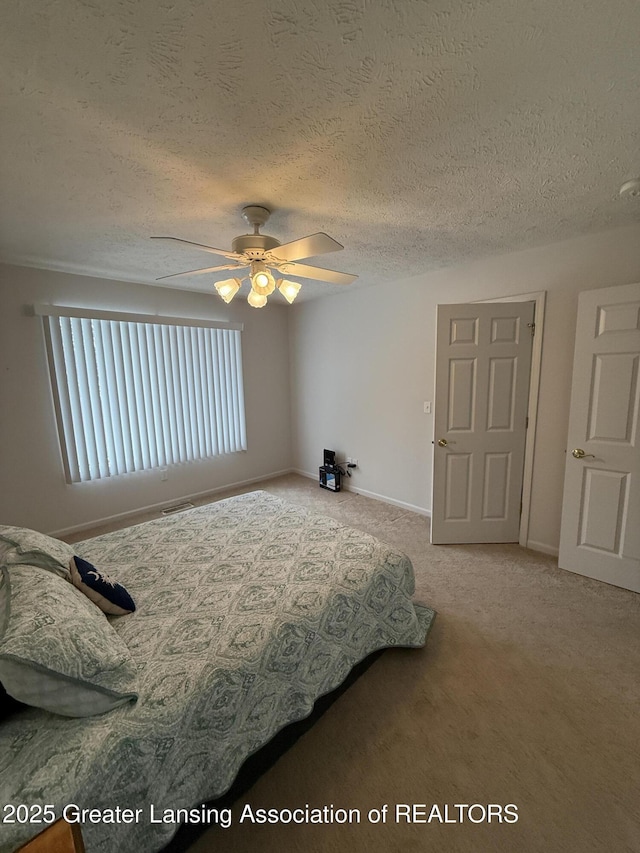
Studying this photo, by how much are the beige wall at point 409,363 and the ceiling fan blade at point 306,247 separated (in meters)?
1.92

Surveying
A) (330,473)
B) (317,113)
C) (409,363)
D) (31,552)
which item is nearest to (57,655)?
(31,552)

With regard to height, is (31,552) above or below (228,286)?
below

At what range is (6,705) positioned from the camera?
991 millimetres

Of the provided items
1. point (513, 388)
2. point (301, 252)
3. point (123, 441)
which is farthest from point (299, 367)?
point (301, 252)

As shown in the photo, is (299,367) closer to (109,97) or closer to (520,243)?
(520,243)

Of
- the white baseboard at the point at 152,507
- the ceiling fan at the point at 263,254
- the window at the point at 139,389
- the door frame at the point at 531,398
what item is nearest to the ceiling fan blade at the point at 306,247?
the ceiling fan at the point at 263,254

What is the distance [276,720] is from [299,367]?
4106 mm

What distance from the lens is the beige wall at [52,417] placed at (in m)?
2.95

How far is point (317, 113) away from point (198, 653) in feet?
6.59

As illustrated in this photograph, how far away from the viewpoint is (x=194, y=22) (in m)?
0.93

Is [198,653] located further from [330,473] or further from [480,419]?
[330,473]

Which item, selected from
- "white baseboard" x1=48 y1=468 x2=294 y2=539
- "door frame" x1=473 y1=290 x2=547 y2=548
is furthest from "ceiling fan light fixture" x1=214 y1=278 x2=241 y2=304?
"white baseboard" x1=48 y1=468 x2=294 y2=539

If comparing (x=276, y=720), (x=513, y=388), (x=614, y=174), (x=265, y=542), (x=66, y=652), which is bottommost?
(x=276, y=720)

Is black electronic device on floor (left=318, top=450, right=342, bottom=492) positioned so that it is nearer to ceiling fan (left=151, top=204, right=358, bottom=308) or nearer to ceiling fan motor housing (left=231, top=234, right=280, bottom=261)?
ceiling fan (left=151, top=204, right=358, bottom=308)
